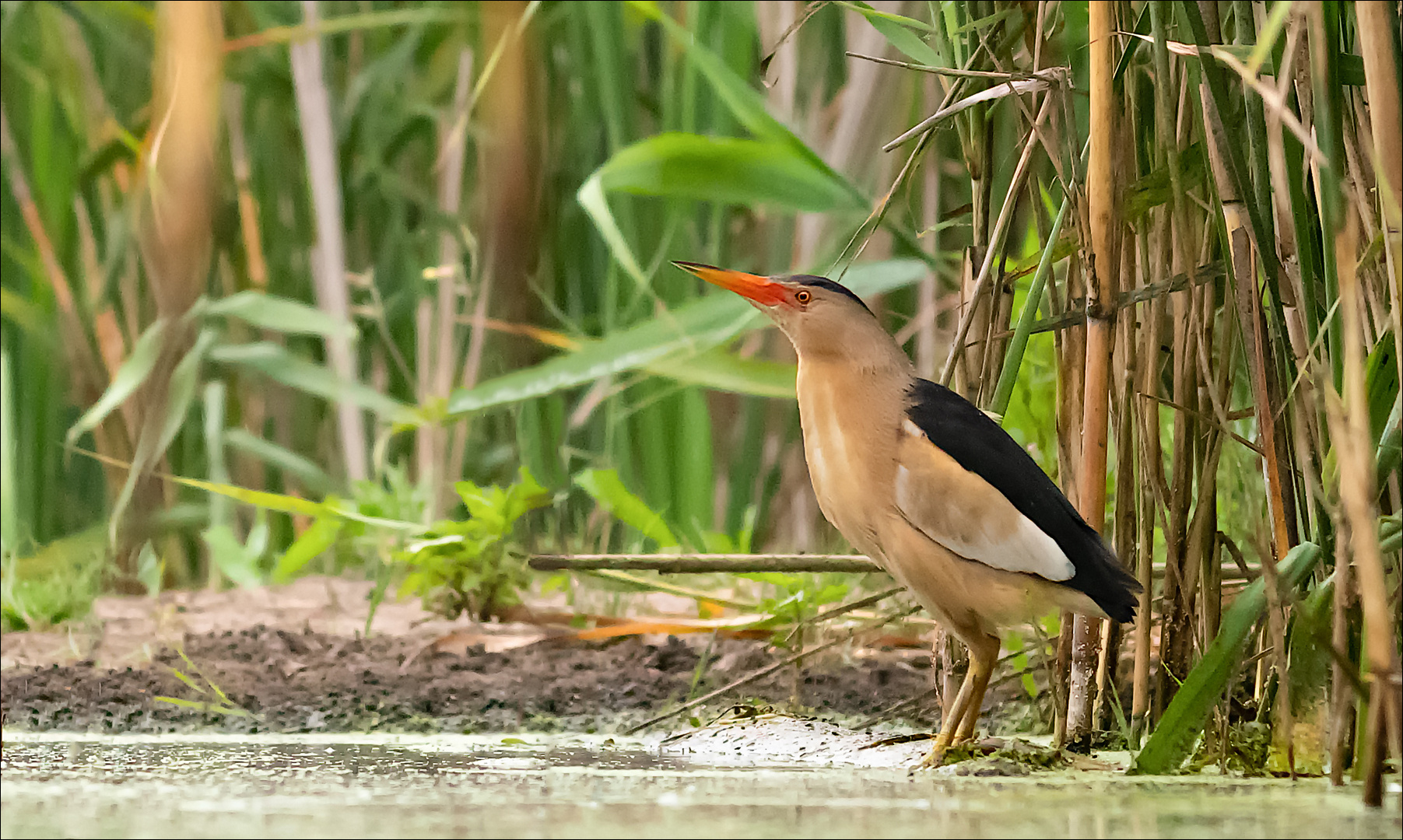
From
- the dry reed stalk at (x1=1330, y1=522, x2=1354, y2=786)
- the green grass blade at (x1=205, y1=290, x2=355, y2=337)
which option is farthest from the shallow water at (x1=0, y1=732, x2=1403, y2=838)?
the green grass blade at (x1=205, y1=290, x2=355, y2=337)

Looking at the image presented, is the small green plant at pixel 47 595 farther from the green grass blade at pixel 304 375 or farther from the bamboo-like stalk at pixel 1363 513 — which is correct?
the bamboo-like stalk at pixel 1363 513

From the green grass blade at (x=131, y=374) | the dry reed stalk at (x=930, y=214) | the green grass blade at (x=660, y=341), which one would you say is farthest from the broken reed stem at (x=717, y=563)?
the green grass blade at (x=131, y=374)

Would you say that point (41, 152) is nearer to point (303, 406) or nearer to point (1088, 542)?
point (303, 406)

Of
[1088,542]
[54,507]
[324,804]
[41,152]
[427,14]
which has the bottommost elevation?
[54,507]

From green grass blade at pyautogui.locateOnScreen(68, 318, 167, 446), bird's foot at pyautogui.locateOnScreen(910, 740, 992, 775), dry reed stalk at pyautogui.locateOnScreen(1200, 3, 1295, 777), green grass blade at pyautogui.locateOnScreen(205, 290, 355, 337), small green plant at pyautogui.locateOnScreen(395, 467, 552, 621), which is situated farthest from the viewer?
green grass blade at pyautogui.locateOnScreen(205, 290, 355, 337)

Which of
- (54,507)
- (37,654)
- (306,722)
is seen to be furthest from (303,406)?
(306,722)

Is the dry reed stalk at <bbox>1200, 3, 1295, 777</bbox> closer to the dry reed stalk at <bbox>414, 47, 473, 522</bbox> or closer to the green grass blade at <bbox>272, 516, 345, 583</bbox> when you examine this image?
the green grass blade at <bbox>272, 516, 345, 583</bbox>

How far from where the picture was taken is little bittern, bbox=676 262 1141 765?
1.86 m

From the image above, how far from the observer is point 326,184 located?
4.09 metres

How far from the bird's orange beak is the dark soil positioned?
72 cm

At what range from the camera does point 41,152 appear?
426 cm

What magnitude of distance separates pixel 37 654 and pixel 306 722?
80 cm

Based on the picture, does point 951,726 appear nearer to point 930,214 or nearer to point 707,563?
point 707,563

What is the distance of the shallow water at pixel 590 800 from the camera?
4.25ft
